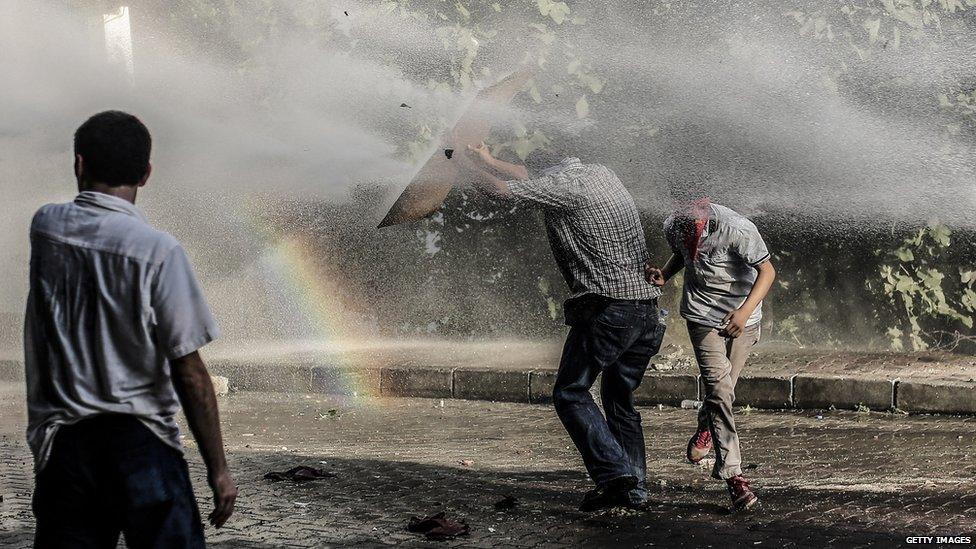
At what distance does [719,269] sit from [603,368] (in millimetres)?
760

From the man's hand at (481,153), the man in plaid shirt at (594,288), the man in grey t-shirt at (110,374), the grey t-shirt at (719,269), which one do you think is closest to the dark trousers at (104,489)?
the man in grey t-shirt at (110,374)

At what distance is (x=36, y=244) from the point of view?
9.24 ft

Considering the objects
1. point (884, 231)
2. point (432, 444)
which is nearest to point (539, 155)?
point (884, 231)

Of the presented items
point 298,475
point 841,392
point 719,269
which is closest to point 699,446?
point 719,269

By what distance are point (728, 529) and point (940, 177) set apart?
22.3 ft

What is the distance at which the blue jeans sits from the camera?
547 centimetres

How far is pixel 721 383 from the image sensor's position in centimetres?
576

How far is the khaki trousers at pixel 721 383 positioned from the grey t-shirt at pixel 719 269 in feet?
0.27

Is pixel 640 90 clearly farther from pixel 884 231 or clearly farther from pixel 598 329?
pixel 598 329

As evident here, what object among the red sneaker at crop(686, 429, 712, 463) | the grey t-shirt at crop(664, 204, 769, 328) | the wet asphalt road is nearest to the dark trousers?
the wet asphalt road

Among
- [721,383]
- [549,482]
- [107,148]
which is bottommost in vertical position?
[549,482]

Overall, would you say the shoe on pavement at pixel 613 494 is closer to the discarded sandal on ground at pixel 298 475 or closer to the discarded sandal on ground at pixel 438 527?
the discarded sandal on ground at pixel 438 527

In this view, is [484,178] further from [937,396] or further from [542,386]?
[542,386]

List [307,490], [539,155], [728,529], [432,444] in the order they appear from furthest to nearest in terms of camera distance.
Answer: [539,155] < [432,444] < [307,490] < [728,529]
